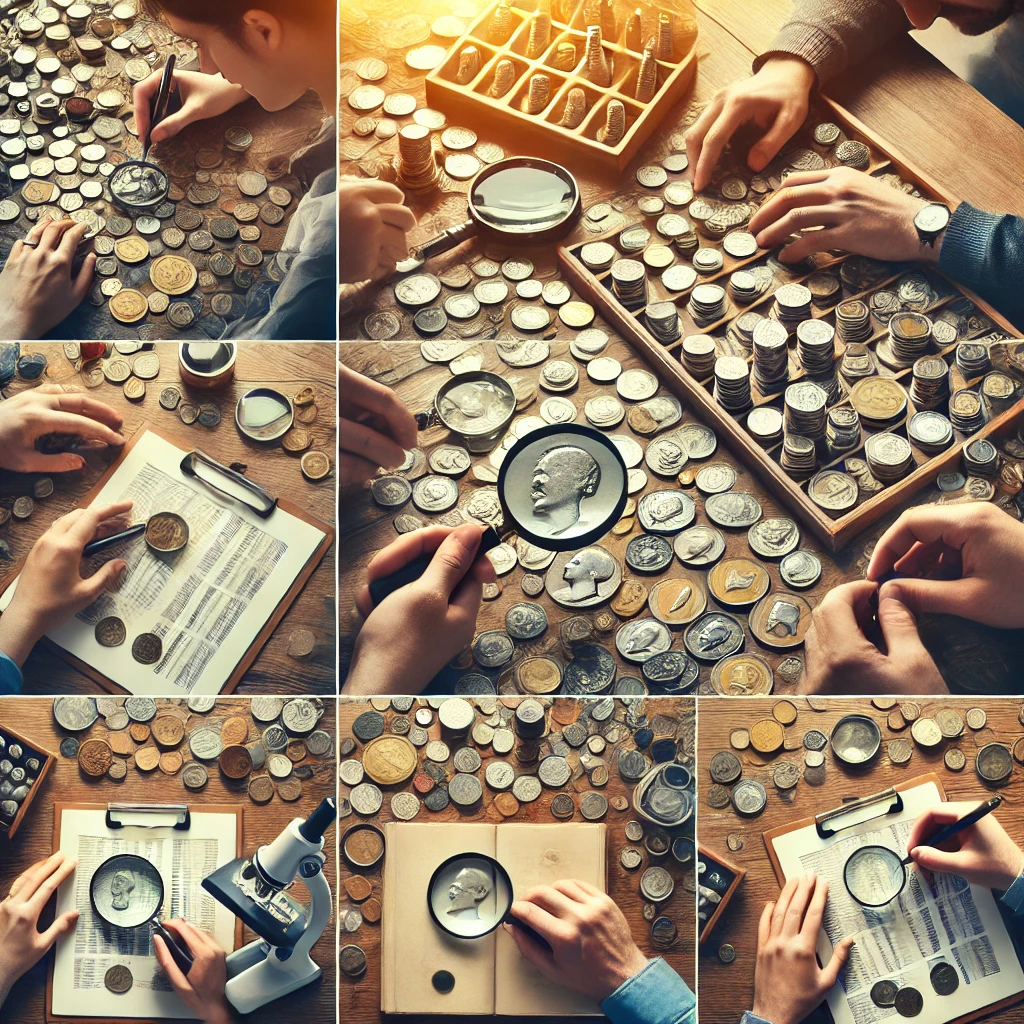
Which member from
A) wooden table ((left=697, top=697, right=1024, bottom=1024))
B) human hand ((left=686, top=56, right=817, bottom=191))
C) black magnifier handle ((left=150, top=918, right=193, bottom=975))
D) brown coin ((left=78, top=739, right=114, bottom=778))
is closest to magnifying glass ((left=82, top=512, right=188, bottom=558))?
brown coin ((left=78, top=739, right=114, bottom=778))

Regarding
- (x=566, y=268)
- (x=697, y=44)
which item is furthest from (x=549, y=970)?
(x=697, y=44)

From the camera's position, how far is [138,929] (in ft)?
6.56

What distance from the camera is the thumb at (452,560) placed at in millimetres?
1977

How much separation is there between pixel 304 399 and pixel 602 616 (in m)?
0.71

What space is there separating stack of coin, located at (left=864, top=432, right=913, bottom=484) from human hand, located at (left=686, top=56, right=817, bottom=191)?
63cm

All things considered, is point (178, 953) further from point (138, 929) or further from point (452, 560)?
point (452, 560)

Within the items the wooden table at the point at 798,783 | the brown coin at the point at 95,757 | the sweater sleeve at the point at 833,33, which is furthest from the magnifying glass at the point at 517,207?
the brown coin at the point at 95,757

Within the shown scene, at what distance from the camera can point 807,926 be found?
1951 mm

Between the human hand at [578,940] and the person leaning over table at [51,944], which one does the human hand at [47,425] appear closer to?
the person leaning over table at [51,944]

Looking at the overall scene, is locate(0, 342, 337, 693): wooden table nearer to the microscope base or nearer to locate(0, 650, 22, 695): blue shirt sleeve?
locate(0, 650, 22, 695): blue shirt sleeve

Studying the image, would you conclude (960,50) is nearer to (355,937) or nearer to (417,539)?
(417,539)

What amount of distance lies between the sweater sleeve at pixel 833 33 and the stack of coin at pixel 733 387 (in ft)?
2.25

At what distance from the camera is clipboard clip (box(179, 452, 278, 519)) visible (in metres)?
2.08

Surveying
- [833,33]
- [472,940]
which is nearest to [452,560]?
[472,940]
